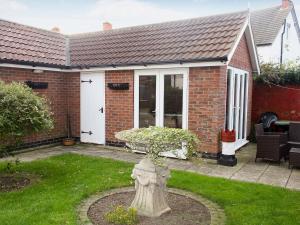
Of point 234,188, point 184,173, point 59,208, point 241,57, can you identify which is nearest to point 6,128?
point 59,208

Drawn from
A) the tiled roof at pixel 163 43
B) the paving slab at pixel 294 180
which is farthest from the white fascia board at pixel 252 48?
the paving slab at pixel 294 180

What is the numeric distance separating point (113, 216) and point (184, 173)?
2988 millimetres

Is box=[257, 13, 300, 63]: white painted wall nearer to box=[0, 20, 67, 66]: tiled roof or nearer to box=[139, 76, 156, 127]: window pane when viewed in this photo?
box=[139, 76, 156, 127]: window pane

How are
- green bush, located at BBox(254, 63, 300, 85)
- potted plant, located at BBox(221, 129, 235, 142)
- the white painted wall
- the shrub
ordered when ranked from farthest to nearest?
the white painted wall, green bush, located at BBox(254, 63, 300, 85), potted plant, located at BBox(221, 129, 235, 142), the shrub

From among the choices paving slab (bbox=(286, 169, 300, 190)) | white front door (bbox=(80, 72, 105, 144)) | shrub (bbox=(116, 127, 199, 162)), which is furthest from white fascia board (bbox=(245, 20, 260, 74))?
shrub (bbox=(116, 127, 199, 162))

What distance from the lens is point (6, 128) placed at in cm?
606

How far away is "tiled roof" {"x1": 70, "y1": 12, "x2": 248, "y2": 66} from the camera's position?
8906mm

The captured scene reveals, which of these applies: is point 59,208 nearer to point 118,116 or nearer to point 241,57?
point 118,116

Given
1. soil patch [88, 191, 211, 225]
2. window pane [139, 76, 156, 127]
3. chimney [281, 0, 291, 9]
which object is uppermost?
chimney [281, 0, 291, 9]

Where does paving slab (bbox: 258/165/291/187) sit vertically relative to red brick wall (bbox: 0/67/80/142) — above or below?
below

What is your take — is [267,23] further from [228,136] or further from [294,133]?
[228,136]

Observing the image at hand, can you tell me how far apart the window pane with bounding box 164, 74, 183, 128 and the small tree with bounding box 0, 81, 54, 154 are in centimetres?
382

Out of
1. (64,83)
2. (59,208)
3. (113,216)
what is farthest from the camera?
(64,83)

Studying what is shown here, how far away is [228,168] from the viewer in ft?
25.9
